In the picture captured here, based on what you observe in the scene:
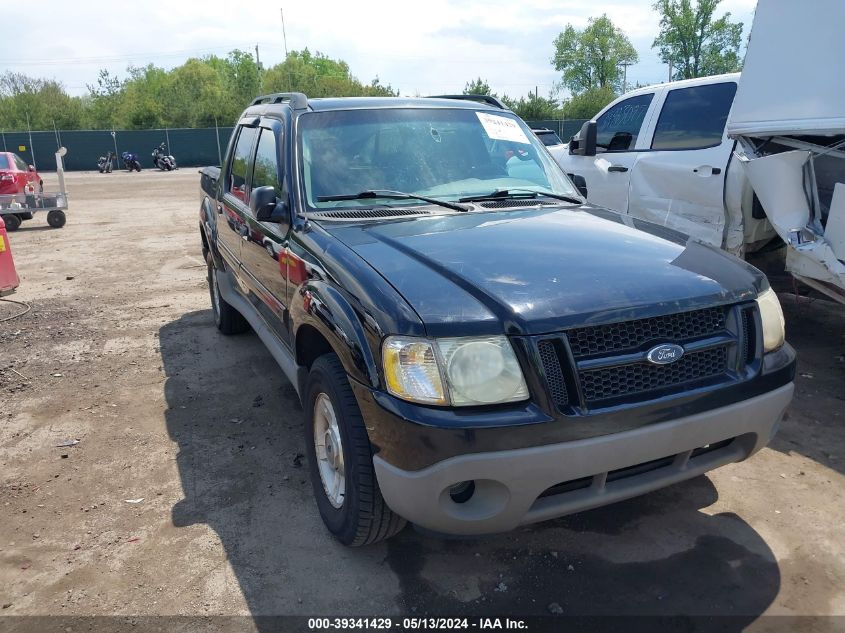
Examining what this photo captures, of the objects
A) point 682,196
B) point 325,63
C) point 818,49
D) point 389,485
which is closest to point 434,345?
point 389,485

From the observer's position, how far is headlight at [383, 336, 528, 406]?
7.62 feet

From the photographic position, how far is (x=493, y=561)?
2.92m

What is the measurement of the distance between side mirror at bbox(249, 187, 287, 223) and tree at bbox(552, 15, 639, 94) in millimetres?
81827

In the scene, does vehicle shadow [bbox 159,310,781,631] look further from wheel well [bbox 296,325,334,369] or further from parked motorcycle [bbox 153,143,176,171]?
parked motorcycle [bbox 153,143,176,171]

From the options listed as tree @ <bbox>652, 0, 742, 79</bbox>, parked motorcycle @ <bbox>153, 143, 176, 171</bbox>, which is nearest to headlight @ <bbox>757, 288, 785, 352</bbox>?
parked motorcycle @ <bbox>153, 143, 176, 171</bbox>

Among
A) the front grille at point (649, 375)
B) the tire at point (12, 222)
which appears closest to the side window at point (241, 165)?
the front grille at point (649, 375)

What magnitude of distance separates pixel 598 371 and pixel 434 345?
60 cm

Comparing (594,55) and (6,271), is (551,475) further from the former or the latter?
(594,55)

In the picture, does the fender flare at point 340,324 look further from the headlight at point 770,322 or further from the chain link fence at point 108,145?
the chain link fence at point 108,145

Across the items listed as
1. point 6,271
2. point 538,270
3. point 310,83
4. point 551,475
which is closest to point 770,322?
point 538,270

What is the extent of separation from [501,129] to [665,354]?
7.40 ft

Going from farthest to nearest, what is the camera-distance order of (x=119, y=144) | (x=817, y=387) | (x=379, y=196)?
(x=119, y=144) → (x=817, y=387) → (x=379, y=196)

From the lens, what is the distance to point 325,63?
90.6m

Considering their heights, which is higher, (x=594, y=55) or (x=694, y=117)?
(x=594, y=55)
